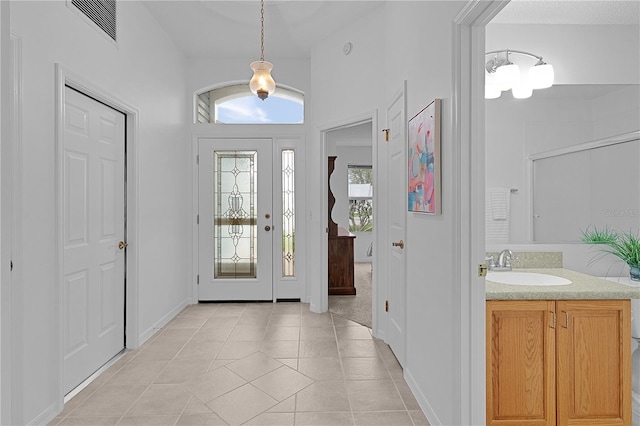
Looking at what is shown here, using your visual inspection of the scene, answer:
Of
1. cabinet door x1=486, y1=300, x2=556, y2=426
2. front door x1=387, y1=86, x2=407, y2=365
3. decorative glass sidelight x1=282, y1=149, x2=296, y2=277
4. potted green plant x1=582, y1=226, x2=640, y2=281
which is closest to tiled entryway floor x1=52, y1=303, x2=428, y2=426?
front door x1=387, y1=86, x2=407, y2=365

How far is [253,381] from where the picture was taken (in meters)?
2.65

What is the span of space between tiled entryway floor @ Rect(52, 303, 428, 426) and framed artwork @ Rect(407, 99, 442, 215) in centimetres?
125

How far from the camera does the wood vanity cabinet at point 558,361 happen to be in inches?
72.3

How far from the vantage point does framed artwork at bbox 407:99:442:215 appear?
201 cm

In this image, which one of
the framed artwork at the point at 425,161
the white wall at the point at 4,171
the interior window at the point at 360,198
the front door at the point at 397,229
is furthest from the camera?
the interior window at the point at 360,198

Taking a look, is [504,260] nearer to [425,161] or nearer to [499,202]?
[499,202]

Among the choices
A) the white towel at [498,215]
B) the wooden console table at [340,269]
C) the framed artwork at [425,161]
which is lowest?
the wooden console table at [340,269]

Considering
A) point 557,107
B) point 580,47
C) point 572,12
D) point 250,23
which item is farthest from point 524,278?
point 250,23

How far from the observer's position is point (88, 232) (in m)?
2.71

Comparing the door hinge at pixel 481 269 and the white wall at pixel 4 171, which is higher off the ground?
the white wall at pixel 4 171

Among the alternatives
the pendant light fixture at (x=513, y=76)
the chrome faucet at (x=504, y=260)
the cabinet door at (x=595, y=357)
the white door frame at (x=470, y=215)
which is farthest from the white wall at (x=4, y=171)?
the pendant light fixture at (x=513, y=76)

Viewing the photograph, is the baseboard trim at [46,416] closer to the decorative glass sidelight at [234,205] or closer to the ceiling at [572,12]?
the decorative glass sidelight at [234,205]

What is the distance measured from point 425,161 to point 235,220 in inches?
123

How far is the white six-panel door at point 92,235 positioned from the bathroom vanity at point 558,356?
2573mm
